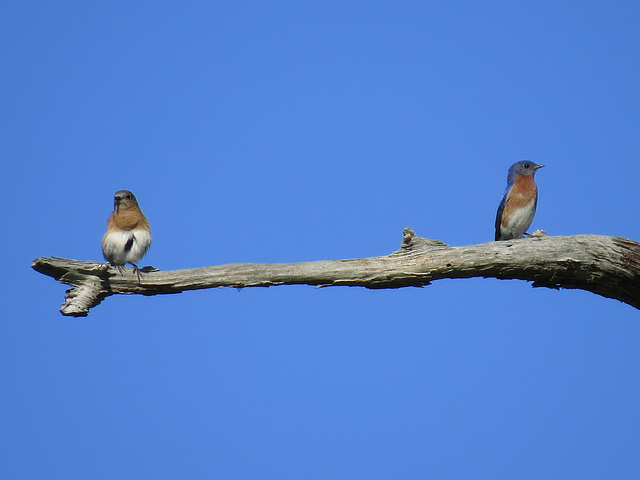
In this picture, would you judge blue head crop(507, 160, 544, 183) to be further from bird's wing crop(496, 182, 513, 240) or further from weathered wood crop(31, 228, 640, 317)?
weathered wood crop(31, 228, 640, 317)

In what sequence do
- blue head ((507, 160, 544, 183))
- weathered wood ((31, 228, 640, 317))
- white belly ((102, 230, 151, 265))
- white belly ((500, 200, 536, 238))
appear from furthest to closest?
blue head ((507, 160, 544, 183)) → white belly ((500, 200, 536, 238)) → white belly ((102, 230, 151, 265)) → weathered wood ((31, 228, 640, 317))

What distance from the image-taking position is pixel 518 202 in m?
11.5

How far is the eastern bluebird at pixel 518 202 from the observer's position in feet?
37.6

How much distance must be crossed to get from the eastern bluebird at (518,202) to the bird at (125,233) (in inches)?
239

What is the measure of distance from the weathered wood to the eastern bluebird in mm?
3564

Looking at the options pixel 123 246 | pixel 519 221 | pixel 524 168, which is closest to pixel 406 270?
pixel 123 246

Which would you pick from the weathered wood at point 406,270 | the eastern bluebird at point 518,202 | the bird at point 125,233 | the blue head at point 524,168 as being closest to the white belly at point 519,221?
the eastern bluebird at point 518,202

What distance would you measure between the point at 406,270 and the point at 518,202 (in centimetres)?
479

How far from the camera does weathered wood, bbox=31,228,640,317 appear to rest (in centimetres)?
751

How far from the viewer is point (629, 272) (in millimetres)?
7812

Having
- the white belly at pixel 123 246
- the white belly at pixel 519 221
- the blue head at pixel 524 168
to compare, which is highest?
the blue head at pixel 524 168

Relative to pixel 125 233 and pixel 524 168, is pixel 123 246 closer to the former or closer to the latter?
pixel 125 233

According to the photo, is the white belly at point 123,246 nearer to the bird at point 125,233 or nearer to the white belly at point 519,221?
the bird at point 125,233

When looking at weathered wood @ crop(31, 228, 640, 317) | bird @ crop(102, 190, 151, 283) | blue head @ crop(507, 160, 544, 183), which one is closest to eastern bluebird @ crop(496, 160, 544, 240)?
blue head @ crop(507, 160, 544, 183)
